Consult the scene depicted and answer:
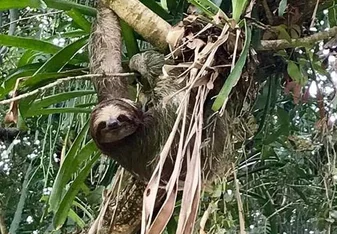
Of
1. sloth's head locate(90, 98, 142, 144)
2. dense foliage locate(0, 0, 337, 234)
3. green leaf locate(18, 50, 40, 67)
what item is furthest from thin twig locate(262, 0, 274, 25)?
green leaf locate(18, 50, 40, 67)

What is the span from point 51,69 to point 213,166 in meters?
0.27

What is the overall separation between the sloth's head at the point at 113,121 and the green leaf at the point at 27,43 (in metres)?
0.23

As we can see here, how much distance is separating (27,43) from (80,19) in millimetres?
88

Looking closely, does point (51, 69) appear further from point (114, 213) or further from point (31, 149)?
point (31, 149)

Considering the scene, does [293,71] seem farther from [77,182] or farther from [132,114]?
[77,182]

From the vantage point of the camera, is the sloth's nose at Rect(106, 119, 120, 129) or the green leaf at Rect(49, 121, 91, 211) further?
the green leaf at Rect(49, 121, 91, 211)

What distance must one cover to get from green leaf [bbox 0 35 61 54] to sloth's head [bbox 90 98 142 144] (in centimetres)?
23

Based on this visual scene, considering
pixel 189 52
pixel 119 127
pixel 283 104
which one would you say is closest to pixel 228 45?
pixel 189 52

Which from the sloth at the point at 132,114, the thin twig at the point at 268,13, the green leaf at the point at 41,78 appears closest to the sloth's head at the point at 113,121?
the sloth at the point at 132,114

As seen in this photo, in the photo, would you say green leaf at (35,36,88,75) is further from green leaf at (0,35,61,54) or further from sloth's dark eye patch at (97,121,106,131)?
sloth's dark eye patch at (97,121,106,131)

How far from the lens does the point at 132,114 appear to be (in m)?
0.75

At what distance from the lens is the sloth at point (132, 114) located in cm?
74

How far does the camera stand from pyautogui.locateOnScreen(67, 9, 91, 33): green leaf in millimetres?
910

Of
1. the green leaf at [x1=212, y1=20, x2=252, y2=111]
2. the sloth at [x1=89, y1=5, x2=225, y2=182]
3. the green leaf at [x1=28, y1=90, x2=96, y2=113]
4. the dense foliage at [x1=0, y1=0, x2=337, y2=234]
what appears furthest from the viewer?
the green leaf at [x1=28, y1=90, x2=96, y2=113]
